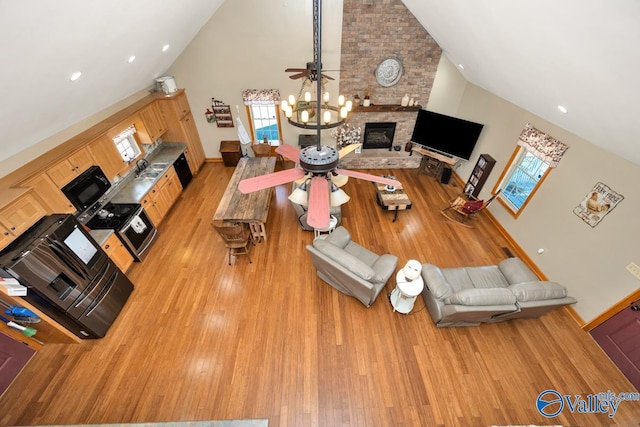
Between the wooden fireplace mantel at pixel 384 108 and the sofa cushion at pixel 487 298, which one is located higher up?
the wooden fireplace mantel at pixel 384 108

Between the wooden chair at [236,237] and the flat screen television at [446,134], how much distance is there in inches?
199

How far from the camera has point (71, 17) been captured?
224 cm

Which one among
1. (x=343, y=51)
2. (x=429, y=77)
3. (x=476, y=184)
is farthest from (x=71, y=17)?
(x=476, y=184)

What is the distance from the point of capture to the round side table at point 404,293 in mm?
3498

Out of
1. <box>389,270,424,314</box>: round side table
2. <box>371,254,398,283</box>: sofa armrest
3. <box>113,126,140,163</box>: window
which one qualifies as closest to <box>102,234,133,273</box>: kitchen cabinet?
<box>113,126,140,163</box>: window

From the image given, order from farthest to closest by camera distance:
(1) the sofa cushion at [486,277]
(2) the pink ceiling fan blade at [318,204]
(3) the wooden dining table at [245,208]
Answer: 1. (3) the wooden dining table at [245,208]
2. (1) the sofa cushion at [486,277]
3. (2) the pink ceiling fan blade at [318,204]

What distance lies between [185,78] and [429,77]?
608 cm

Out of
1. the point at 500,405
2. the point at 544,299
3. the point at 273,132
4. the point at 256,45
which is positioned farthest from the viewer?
the point at 273,132

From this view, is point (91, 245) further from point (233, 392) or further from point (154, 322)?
point (233, 392)

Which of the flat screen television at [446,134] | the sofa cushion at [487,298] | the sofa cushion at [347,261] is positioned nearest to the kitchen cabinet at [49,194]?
the sofa cushion at [347,261]

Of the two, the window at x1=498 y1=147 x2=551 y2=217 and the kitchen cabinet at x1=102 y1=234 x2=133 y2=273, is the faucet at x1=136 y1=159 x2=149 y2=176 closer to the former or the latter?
the kitchen cabinet at x1=102 y1=234 x2=133 y2=273

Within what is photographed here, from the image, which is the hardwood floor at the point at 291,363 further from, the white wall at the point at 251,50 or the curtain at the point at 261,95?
the white wall at the point at 251,50

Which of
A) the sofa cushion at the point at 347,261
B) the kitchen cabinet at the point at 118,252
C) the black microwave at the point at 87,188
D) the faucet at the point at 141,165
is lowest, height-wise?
the kitchen cabinet at the point at 118,252

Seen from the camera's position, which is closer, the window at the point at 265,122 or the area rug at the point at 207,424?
the area rug at the point at 207,424
